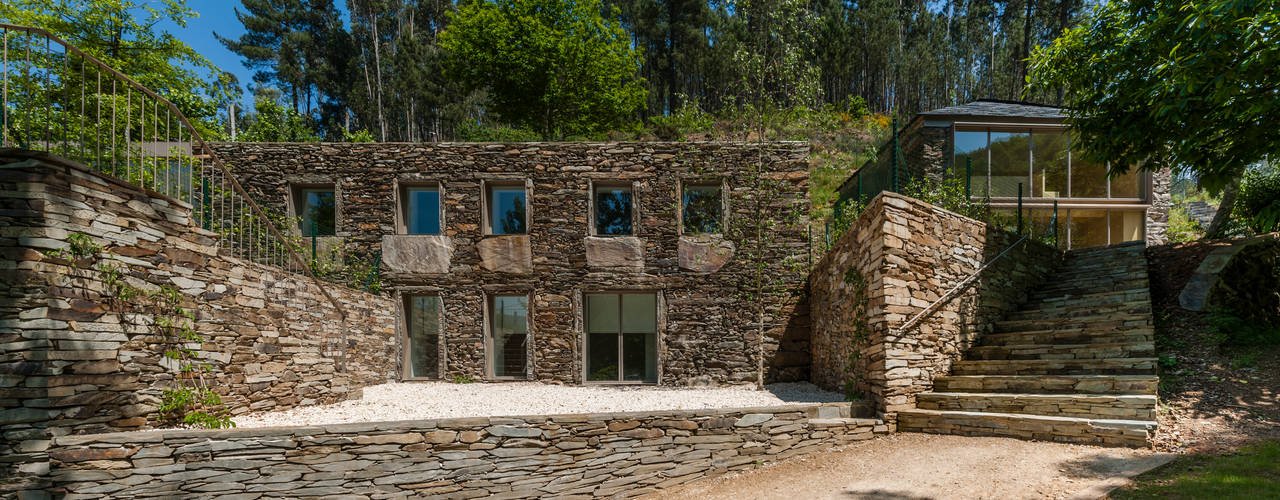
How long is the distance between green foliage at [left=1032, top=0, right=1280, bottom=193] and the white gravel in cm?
494

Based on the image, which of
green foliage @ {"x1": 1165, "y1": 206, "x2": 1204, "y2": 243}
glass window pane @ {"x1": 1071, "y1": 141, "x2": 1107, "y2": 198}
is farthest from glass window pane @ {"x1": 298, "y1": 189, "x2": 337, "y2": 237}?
green foliage @ {"x1": 1165, "y1": 206, "x2": 1204, "y2": 243}

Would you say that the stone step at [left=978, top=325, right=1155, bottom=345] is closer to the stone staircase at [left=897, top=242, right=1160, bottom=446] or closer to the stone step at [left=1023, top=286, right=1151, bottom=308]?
the stone staircase at [left=897, top=242, right=1160, bottom=446]

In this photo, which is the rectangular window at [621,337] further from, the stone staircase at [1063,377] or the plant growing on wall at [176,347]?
the plant growing on wall at [176,347]

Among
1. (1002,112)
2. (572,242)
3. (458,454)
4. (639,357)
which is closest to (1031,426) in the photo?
(458,454)

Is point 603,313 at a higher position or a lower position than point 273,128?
lower

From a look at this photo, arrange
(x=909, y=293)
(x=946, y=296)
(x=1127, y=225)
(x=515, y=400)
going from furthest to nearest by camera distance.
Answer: (x=1127, y=225), (x=515, y=400), (x=946, y=296), (x=909, y=293)

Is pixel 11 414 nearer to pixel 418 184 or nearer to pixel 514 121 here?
pixel 418 184

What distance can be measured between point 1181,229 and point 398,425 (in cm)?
1857

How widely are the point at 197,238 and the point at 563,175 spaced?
5658 mm

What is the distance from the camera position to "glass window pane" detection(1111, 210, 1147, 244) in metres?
13.6

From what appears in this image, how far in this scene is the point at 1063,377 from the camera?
5855mm

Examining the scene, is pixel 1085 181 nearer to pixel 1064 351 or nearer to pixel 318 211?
pixel 1064 351

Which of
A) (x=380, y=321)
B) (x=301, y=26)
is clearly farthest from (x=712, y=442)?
(x=301, y=26)

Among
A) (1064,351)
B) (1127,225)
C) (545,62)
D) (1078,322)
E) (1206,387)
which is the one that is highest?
(545,62)
